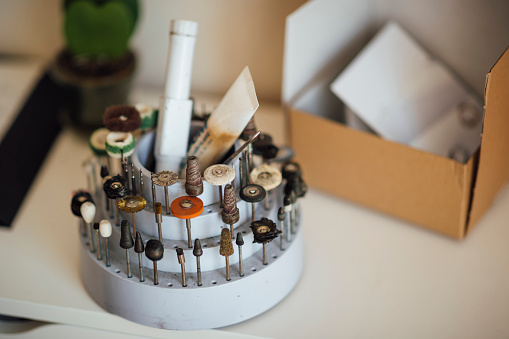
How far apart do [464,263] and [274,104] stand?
44 centimetres

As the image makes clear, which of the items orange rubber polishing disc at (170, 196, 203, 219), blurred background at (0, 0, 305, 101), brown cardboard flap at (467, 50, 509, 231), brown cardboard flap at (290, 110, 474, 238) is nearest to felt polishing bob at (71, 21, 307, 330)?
orange rubber polishing disc at (170, 196, 203, 219)

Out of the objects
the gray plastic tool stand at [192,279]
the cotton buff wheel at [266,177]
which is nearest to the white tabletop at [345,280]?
the gray plastic tool stand at [192,279]

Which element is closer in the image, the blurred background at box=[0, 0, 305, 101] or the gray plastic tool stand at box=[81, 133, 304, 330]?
the gray plastic tool stand at box=[81, 133, 304, 330]

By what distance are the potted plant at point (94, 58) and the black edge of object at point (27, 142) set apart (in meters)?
0.04

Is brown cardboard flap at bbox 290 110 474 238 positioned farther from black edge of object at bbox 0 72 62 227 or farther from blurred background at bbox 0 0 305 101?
black edge of object at bbox 0 72 62 227

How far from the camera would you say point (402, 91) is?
0.95 metres

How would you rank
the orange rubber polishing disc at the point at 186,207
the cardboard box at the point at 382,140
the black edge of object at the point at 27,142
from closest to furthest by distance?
the orange rubber polishing disc at the point at 186,207
the cardboard box at the point at 382,140
the black edge of object at the point at 27,142

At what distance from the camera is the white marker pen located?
73 centimetres

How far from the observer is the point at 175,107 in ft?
2.42

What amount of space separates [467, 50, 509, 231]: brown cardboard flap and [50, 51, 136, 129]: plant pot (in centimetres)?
53

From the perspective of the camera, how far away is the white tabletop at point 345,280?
705 mm

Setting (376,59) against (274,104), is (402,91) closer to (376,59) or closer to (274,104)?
(376,59)

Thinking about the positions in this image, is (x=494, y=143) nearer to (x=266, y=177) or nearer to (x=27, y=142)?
(x=266, y=177)

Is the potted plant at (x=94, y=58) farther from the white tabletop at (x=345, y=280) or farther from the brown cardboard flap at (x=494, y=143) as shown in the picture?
the brown cardboard flap at (x=494, y=143)
